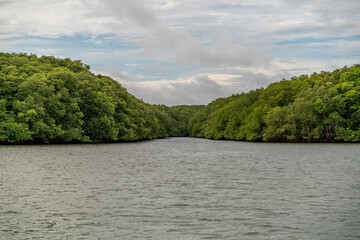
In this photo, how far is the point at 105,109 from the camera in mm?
110625

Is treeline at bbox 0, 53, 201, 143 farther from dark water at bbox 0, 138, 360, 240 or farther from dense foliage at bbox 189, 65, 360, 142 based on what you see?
dark water at bbox 0, 138, 360, 240

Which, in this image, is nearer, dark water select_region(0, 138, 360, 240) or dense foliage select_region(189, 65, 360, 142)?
dark water select_region(0, 138, 360, 240)

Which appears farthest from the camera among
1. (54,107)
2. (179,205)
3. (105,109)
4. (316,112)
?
(105,109)

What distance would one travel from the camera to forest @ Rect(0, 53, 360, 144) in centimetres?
8481

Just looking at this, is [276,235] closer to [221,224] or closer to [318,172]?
[221,224]

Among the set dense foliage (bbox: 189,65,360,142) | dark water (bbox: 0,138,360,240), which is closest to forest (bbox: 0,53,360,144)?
dense foliage (bbox: 189,65,360,142)

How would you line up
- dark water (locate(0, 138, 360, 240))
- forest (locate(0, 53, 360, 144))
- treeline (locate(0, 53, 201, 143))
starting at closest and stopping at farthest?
dark water (locate(0, 138, 360, 240)) → treeline (locate(0, 53, 201, 143)) → forest (locate(0, 53, 360, 144))

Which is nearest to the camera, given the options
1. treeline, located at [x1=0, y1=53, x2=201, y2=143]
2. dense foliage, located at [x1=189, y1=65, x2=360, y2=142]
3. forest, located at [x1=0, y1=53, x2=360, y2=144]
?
treeline, located at [x1=0, y1=53, x2=201, y2=143]

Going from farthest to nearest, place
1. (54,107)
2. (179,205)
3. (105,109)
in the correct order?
(105,109) → (54,107) → (179,205)

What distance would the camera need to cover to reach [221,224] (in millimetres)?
16266

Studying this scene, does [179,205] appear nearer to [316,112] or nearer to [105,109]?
[105,109]

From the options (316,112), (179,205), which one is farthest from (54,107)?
(179,205)

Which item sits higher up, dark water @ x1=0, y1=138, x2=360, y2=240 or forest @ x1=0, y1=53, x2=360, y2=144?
forest @ x1=0, y1=53, x2=360, y2=144

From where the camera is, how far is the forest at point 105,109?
84.8 meters
